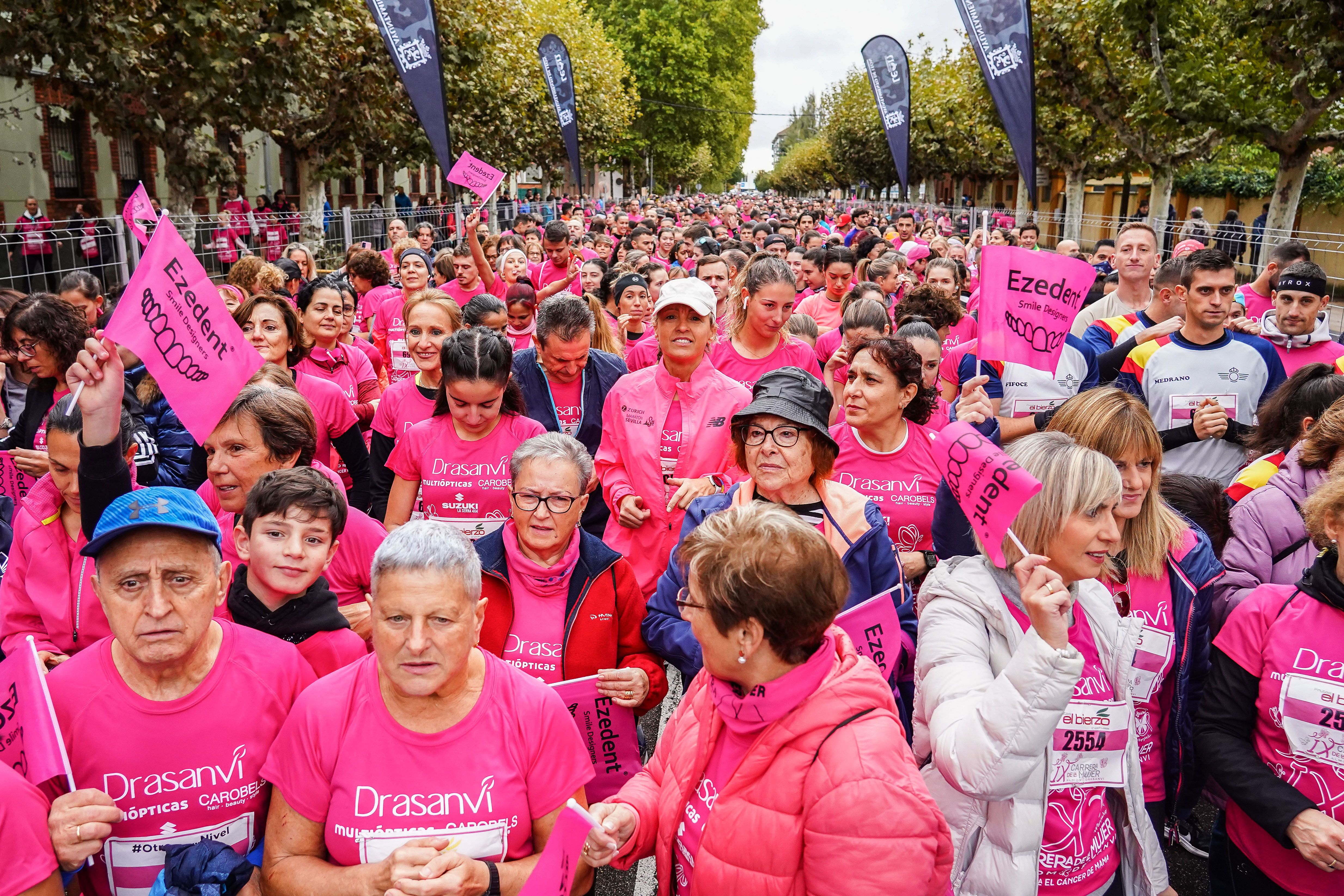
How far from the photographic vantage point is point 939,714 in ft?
7.91

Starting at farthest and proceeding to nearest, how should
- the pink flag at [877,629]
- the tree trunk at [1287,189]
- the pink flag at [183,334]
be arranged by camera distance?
the tree trunk at [1287,189]
the pink flag at [183,334]
the pink flag at [877,629]

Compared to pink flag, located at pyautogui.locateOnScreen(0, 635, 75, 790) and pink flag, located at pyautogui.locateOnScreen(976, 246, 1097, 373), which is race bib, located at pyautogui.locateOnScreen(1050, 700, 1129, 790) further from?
pink flag, located at pyautogui.locateOnScreen(0, 635, 75, 790)

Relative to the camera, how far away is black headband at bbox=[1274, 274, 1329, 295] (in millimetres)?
5613

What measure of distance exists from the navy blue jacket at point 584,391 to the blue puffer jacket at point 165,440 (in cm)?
157

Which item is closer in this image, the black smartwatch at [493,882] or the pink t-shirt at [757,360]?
the black smartwatch at [493,882]

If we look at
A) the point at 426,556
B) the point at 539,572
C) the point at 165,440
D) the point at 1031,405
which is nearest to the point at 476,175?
the point at 165,440

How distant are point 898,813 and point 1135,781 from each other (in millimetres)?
1177

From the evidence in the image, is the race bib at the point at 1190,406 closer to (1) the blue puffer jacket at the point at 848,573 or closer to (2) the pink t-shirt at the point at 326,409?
(1) the blue puffer jacket at the point at 848,573

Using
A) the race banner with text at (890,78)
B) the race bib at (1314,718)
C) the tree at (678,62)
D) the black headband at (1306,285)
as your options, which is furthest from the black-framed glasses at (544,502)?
the tree at (678,62)

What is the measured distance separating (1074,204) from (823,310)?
61.6ft

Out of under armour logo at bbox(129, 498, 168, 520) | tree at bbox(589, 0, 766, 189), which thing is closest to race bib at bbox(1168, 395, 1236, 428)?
under armour logo at bbox(129, 498, 168, 520)

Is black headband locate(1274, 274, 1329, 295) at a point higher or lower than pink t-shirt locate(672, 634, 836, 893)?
higher

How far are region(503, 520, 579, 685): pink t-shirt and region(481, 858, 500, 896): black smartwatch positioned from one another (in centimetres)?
90

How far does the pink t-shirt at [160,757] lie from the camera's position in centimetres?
251
